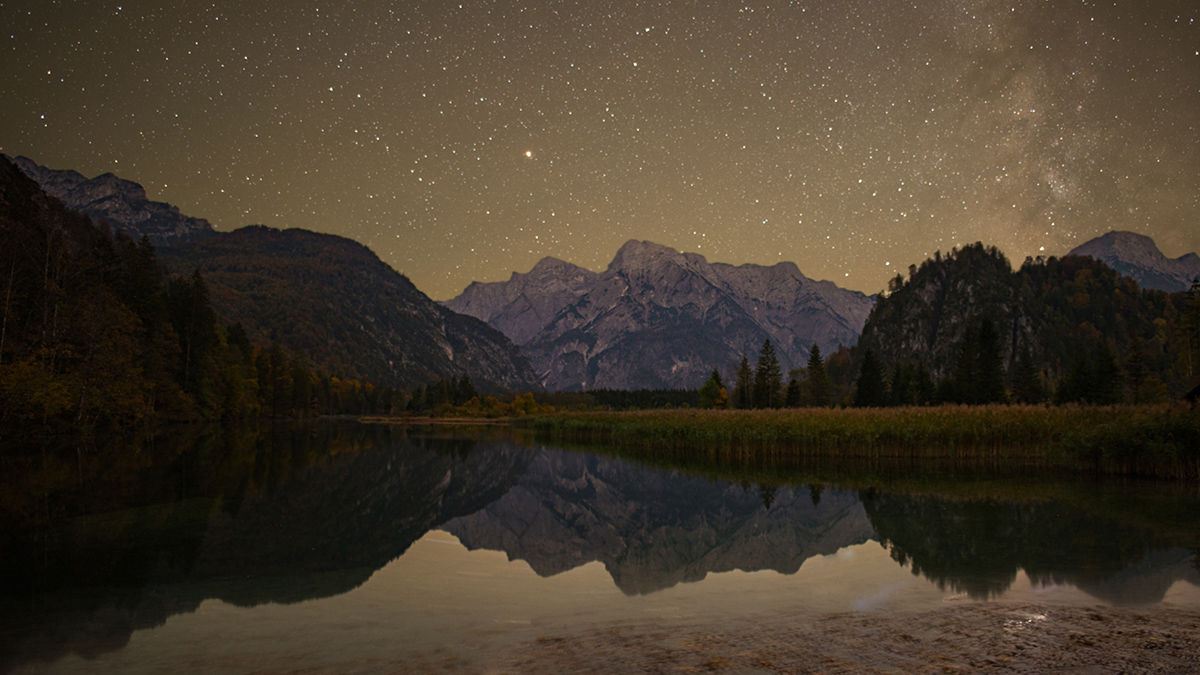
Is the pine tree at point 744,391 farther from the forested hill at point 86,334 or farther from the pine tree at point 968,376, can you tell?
the forested hill at point 86,334

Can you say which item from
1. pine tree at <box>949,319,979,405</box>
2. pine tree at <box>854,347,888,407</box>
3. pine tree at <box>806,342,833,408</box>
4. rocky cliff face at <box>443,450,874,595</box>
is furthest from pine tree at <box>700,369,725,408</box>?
rocky cliff face at <box>443,450,874,595</box>

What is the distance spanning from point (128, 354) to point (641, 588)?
61.2 m

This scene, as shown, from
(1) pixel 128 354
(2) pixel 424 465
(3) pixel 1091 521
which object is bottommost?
(2) pixel 424 465

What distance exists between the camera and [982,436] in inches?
1401

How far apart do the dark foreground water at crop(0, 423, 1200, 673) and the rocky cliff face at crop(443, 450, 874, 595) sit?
0.14 m

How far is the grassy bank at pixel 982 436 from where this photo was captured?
26.2 meters

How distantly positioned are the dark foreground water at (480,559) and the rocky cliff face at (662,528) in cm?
14

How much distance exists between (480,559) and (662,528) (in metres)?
7.17

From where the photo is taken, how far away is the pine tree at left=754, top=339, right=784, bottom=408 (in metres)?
126

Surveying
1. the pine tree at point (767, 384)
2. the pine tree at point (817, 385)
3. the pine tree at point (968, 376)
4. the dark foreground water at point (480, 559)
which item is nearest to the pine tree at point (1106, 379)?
the pine tree at point (968, 376)

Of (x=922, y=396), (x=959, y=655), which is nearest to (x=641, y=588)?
(x=959, y=655)

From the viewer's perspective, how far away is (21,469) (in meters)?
27.2

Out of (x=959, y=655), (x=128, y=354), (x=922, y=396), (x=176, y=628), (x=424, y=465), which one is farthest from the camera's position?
(x=922, y=396)

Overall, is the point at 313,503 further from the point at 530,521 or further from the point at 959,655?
the point at 959,655
